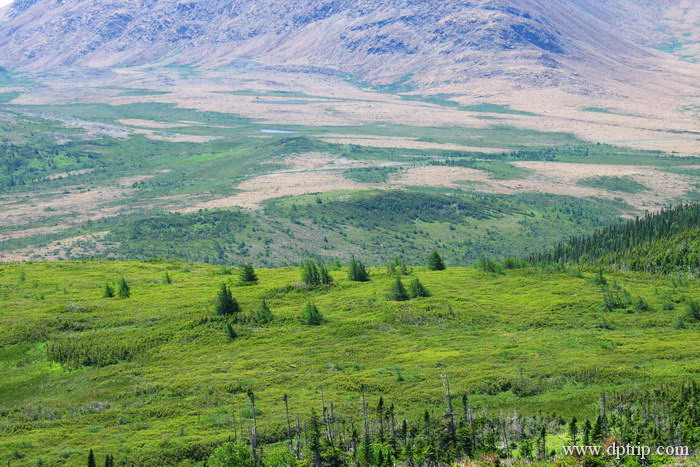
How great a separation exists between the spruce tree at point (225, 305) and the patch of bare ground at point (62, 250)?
225 ft

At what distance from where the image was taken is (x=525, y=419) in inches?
1954

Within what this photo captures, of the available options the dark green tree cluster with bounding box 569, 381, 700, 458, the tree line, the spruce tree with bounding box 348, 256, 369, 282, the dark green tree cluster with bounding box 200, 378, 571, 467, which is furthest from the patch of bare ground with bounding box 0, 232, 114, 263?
the dark green tree cluster with bounding box 569, 381, 700, 458

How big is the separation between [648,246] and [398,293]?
44624 mm

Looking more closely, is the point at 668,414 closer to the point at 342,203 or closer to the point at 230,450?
the point at 230,450

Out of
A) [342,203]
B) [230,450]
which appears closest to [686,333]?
[230,450]

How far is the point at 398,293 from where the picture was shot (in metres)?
85.0

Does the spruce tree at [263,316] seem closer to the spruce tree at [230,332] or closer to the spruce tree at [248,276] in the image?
the spruce tree at [230,332]

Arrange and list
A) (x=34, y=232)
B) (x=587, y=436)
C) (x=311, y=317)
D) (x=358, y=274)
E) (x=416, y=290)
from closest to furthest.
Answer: (x=587, y=436), (x=311, y=317), (x=416, y=290), (x=358, y=274), (x=34, y=232)

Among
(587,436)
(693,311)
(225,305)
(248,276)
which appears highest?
(587,436)

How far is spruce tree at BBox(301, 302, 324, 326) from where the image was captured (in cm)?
7625

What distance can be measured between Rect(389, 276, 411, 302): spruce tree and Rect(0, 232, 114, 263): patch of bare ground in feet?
242

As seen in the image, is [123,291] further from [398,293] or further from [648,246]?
[648,246]

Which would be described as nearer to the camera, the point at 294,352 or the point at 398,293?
the point at 294,352

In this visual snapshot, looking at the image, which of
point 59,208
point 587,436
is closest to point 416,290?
point 587,436
